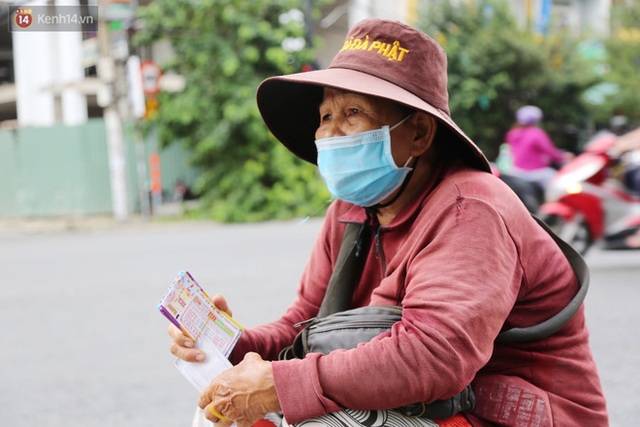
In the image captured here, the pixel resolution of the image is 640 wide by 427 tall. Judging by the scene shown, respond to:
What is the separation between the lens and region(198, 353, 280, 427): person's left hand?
4.81 feet

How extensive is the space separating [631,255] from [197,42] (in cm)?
892

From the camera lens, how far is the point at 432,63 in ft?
5.49

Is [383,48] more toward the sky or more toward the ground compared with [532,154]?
more toward the sky

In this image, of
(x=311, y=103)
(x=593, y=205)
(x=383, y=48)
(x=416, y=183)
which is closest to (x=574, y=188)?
(x=593, y=205)

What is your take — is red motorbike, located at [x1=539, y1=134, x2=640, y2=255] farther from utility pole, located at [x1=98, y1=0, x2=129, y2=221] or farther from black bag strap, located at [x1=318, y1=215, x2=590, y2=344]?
utility pole, located at [x1=98, y1=0, x2=129, y2=221]

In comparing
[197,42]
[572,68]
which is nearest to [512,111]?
[572,68]

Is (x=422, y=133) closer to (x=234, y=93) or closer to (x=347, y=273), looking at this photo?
(x=347, y=273)

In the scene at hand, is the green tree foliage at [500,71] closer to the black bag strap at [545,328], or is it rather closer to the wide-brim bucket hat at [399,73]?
the wide-brim bucket hat at [399,73]

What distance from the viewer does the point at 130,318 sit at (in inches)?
211

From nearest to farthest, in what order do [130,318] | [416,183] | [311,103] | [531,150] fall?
1. [416,183]
2. [311,103]
3. [130,318]
4. [531,150]

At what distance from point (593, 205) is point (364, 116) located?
5.35 m

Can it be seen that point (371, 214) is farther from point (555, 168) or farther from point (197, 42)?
point (197, 42)
